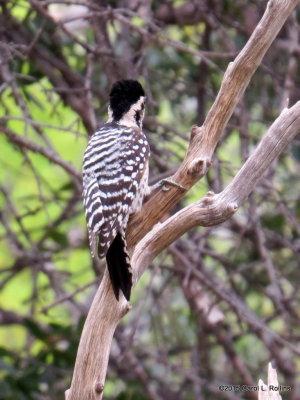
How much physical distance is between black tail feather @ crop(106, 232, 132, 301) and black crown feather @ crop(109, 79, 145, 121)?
1.17 m

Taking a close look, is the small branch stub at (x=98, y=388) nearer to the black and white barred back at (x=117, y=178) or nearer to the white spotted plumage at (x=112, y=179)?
the black and white barred back at (x=117, y=178)

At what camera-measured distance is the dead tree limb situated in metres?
3.79

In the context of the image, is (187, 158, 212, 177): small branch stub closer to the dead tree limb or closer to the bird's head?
the dead tree limb

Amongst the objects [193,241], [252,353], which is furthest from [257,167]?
[252,353]

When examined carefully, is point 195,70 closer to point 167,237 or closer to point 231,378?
point 231,378

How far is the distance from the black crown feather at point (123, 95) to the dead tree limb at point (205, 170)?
45.3 inches

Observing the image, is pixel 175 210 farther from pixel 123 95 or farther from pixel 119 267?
pixel 119 267

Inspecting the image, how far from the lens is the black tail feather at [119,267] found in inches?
154

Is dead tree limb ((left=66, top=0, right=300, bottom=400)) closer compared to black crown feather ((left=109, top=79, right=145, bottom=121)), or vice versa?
dead tree limb ((left=66, top=0, right=300, bottom=400))

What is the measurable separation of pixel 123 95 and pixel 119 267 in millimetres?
1388

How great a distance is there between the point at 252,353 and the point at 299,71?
8.15ft

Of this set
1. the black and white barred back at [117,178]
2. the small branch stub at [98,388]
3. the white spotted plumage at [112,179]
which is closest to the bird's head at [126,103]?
the black and white barred back at [117,178]

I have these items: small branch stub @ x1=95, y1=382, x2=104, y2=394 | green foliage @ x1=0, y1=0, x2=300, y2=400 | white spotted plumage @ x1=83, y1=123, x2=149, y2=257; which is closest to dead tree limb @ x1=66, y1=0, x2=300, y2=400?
small branch stub @ x1=95, y1=382, x2=104, y2=394

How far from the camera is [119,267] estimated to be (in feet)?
13.0
